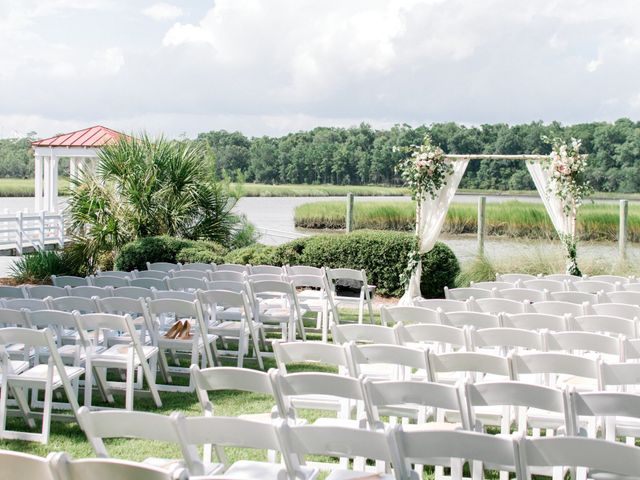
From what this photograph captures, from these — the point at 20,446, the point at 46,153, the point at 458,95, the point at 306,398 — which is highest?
the point at 458,95

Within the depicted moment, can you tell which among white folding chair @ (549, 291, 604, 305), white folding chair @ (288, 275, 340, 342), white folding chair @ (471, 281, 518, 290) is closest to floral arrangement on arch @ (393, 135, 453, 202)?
white folding chair @ (288, 275, 340, 342)

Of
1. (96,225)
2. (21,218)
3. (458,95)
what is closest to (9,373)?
(96,225)

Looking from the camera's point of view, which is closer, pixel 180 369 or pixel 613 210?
pixel 180 369

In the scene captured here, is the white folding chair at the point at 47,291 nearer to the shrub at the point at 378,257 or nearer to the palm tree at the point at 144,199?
the shrub at the point at 378,257

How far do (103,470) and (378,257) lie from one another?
33.6 feet

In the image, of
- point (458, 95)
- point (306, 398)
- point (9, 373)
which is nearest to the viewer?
point (306, 398)

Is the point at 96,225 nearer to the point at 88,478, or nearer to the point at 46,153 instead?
the point at 46,153

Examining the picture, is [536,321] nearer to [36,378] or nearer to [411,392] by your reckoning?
[411,392]

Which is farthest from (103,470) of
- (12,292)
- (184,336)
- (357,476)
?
(12,292)

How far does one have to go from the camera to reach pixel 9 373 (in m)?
5.78

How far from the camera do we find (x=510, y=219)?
17.9 meters

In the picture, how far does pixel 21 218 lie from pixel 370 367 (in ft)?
47.1

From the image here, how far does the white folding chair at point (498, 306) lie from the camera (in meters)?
7.22

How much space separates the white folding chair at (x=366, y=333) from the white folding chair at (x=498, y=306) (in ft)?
6.07
